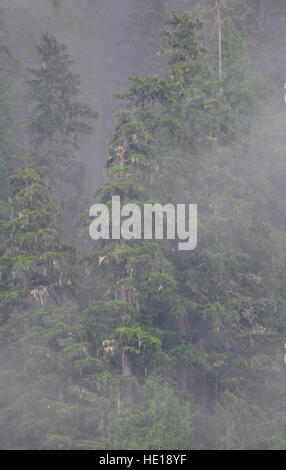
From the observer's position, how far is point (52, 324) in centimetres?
2009

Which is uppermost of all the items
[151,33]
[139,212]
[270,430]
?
[151,33]

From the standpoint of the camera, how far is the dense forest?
18.2m

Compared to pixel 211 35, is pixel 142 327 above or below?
below

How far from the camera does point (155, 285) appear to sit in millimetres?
21141

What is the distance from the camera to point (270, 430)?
18500 millimetres

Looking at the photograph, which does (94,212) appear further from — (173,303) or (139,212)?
(173,303)

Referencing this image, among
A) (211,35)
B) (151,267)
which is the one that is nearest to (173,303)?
(151,267)

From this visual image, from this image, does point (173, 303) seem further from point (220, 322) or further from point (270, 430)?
point (270, 430)

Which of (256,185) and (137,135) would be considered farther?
(256,185)

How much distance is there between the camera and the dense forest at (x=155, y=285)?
18156 millimetres

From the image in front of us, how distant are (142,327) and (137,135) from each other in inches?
311

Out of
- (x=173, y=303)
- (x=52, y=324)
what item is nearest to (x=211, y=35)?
(x=173, y=303)
